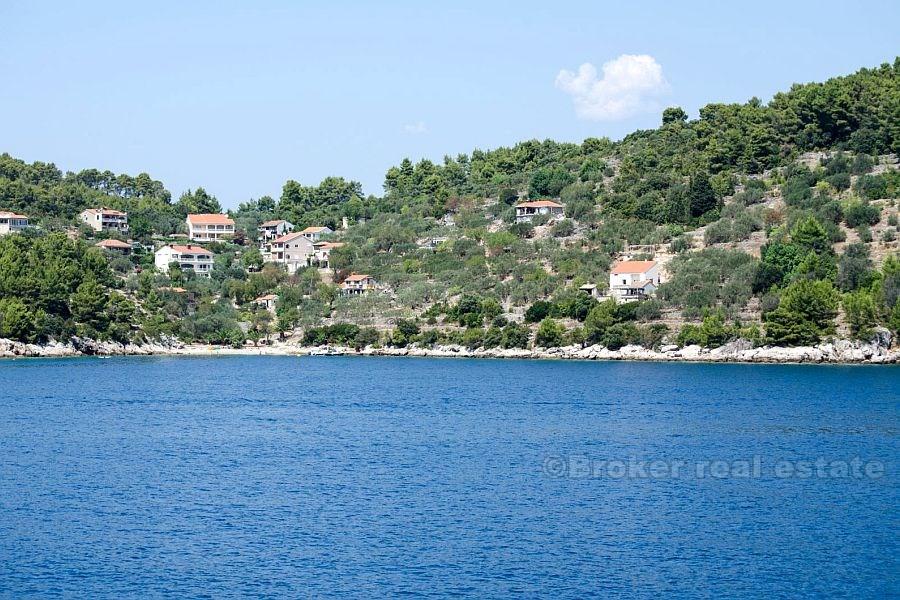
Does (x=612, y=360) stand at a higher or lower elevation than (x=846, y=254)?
lower

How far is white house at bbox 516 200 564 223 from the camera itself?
11000cm

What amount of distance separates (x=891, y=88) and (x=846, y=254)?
30.6 m

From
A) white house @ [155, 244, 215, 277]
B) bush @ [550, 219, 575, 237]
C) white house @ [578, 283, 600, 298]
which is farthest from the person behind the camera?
white house @ [155, 244, 215, 277]

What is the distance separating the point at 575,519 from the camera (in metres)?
30.1

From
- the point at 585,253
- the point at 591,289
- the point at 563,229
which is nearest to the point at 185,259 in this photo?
the point at 563,229

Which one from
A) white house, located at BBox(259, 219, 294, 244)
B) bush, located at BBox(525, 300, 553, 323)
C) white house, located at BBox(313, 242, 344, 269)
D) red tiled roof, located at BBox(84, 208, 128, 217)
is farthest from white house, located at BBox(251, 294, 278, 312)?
red tiled roof, located at BBox(84, 208, 128, 217)

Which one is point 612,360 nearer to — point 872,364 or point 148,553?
point 872,364

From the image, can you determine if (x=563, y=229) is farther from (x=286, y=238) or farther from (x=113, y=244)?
(x=113, y=244)

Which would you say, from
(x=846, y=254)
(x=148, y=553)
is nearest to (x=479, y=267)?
(x=846, y=254)

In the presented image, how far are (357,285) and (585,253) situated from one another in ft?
65.6

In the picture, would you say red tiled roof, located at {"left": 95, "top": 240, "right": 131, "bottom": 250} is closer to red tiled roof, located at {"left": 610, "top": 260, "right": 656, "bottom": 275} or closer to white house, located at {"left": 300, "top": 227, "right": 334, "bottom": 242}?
white house, located at {"left": 300, "top": 227, "right": 334, "bottom": 242}

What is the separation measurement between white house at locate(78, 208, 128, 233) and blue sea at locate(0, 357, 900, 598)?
61.9 metres

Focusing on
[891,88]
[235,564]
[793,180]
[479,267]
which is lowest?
[235,564]

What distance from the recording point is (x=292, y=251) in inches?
4594
